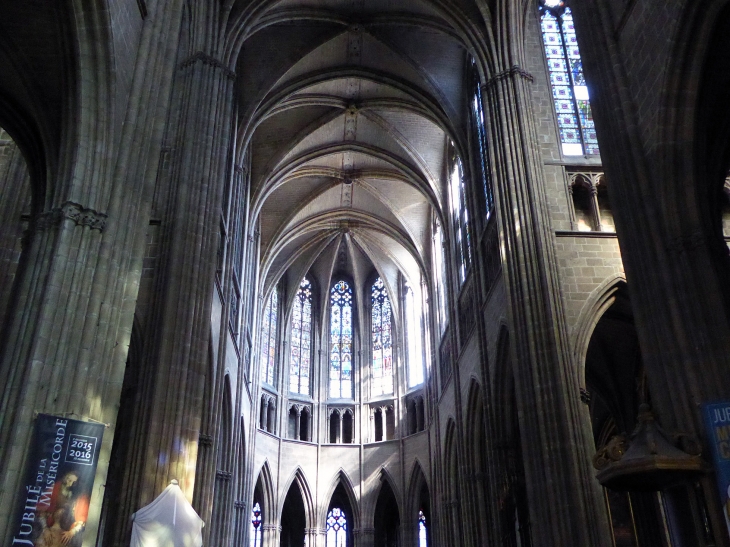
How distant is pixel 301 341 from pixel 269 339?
1.92 metres

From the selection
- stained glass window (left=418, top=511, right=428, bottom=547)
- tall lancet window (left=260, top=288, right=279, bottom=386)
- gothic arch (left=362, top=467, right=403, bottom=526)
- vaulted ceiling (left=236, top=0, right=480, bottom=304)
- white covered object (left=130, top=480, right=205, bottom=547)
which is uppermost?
vaulted ceiling (left=236, top=0, right=480, bottom=304)

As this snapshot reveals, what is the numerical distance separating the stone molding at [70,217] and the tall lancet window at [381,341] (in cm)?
2330

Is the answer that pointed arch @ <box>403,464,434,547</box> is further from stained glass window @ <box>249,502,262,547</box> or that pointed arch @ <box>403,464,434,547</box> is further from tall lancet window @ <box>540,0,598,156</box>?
tall lancet window @ <box>540,0,598,156</box>

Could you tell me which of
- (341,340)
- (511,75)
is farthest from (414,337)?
(511,75)

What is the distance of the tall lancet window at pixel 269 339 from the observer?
97.8ft

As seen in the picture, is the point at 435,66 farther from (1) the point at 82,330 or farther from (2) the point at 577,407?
(1) the point at 82,330

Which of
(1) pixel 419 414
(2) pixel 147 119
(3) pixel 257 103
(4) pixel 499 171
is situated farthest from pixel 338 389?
(2) pixel 147 119

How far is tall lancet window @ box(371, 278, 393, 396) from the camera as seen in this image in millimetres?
31500

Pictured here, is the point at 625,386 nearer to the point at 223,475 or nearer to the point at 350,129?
the point at 223,475

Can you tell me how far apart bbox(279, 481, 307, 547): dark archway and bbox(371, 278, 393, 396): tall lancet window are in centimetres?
559

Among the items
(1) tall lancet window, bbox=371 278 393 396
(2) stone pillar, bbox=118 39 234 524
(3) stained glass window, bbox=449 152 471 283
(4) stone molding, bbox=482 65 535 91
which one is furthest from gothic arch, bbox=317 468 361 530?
(4) stone molding, bbox=482 65 535 91

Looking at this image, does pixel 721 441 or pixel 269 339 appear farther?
pixel 269 339

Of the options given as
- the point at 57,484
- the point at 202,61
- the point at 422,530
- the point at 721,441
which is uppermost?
the point at 202,61

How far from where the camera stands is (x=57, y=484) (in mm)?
7543
